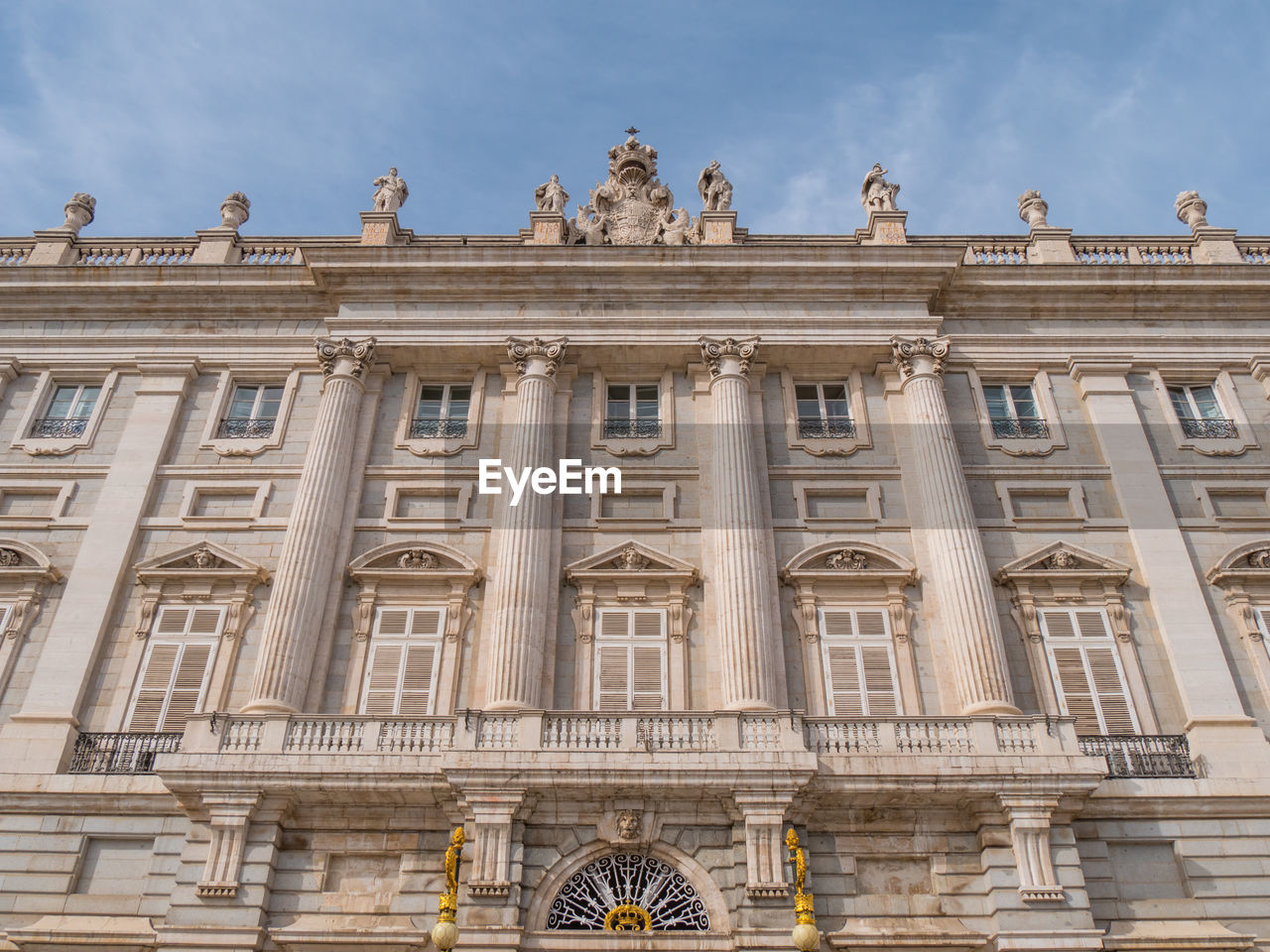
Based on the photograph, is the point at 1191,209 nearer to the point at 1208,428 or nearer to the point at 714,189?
the point at 1208,428

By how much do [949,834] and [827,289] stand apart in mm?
12099

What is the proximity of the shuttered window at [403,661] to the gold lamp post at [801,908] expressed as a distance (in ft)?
22.7

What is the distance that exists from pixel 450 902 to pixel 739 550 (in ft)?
27.6

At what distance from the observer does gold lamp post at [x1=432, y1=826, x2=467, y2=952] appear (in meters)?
13.9

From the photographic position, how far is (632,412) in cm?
2339

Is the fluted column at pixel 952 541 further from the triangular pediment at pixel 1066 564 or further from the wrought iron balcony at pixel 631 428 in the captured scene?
the wrought iron balcony at pixel 631 428

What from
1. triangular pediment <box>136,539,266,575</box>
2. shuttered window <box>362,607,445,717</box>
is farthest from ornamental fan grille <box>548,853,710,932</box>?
triangular pediment <box>136,539,266,575</box>

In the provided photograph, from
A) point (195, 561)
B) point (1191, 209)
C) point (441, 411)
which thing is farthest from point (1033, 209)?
point (195, 561)

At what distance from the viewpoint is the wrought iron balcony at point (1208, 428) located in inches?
899

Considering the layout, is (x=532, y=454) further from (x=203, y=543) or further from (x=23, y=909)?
(x=23, y=909)

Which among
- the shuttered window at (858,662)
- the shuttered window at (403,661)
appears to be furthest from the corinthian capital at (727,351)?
the shuttered window at (403,661)

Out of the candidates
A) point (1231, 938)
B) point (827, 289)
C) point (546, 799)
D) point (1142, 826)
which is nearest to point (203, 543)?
point (546, 799)

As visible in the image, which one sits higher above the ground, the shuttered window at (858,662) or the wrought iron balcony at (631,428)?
the wrought iron balcony at (631,428)

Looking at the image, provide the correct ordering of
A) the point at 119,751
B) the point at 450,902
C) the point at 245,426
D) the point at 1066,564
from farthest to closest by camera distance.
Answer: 1. the point at 245,426
2. the point at 1066,564
3. the point at 119,751
4. the point at 450,902
